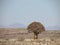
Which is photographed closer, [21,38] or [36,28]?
[36,28]

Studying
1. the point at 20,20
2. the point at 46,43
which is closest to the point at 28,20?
the point at 20,20

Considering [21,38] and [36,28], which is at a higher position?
[36,28]

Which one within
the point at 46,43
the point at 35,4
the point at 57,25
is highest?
the point at 35,4

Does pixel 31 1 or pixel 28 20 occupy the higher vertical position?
pixel 31 1

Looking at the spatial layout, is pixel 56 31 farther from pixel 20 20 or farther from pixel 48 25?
pixel 20 20

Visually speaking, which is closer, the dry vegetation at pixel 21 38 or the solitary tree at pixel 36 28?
the solitary tree at pixel 36 28

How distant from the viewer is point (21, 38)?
29.5 feet

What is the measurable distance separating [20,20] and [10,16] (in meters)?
0.38

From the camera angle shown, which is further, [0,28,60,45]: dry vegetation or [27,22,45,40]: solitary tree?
[0,28,60,45]: dry vegetation

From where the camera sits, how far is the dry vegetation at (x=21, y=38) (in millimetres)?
8906

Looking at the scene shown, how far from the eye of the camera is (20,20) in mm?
9234

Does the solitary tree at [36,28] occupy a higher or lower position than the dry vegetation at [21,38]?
higher

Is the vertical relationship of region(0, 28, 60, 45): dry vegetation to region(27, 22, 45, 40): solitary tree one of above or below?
below

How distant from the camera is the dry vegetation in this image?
8.91 m
